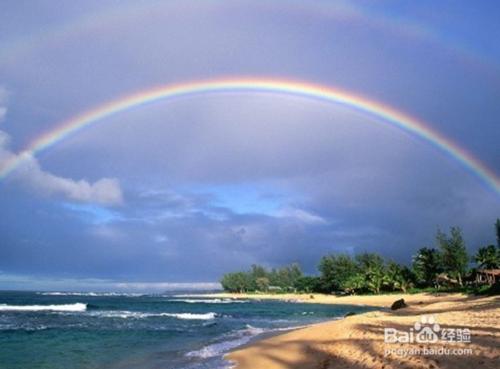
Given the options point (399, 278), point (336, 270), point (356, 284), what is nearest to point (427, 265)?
point (399, 278)

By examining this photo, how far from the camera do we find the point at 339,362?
1512 cm

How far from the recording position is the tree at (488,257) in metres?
77.3

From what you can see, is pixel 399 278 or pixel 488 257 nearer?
pixel 488 257

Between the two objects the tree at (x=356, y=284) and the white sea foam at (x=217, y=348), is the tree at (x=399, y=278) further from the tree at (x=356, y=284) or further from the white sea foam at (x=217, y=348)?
the white sea foam at (x=217, y=348)

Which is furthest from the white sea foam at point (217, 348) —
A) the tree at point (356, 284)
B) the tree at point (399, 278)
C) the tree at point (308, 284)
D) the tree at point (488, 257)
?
the tree at point (308, 284)

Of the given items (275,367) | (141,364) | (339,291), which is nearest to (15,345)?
(141,364)

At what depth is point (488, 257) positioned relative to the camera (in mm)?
77438

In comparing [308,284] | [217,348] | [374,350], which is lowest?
[217,348]

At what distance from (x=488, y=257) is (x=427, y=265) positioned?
701 inches

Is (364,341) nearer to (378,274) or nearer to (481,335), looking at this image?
(481,335)

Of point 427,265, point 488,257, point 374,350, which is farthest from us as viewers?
point 427,265

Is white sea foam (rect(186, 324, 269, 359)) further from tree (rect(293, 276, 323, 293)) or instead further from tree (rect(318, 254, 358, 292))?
tree (rect(293, 276, 323, 293))

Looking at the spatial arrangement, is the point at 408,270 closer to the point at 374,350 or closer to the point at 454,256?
the point at 454,256

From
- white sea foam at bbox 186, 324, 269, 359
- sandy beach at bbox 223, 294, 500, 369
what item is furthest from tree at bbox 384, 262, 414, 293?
sandy beach at bbox 223, 294, 500, 369
